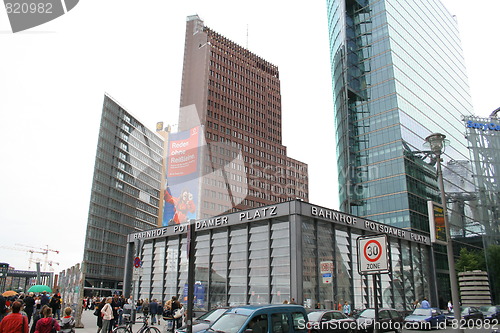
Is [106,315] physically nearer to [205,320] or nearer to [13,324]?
[205,320]

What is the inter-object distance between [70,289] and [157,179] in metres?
119

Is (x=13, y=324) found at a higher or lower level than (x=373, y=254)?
lower

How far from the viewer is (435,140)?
1525 centimetres

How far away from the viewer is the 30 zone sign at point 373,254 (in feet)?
29.8

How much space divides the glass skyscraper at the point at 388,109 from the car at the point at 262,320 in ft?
204

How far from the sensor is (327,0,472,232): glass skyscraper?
7349 centimetres

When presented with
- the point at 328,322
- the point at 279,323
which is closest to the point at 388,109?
the point at 328,322

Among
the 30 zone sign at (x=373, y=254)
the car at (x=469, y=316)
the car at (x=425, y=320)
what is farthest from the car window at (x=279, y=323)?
the car at (x=469, y=316)

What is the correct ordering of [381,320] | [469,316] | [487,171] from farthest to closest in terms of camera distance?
[487,171] → [469,316] → [381,320]

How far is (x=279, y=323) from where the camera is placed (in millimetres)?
11523

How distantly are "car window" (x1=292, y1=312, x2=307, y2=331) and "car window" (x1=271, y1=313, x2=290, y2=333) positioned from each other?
1.12 ft

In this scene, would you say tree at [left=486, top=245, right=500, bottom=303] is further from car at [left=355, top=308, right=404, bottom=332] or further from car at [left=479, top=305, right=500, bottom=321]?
car at [left=355, top=308, right=404, bottom=332]

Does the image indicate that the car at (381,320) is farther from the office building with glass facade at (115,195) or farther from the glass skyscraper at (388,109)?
the office building with glass facade at (115,195)

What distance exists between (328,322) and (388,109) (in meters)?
65.9
